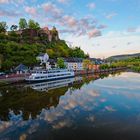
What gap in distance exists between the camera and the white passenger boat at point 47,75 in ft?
141

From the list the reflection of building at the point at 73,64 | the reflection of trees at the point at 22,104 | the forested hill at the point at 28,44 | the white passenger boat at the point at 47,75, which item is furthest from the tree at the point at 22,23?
the reflection of trees at the point at 22,104

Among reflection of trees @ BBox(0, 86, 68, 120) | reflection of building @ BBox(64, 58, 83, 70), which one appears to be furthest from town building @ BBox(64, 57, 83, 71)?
reflection of trees @ BBox(0, 86, 68, 120)

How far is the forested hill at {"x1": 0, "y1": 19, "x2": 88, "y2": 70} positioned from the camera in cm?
5381

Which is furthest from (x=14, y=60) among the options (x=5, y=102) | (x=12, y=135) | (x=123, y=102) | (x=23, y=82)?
(x=12, y=135)

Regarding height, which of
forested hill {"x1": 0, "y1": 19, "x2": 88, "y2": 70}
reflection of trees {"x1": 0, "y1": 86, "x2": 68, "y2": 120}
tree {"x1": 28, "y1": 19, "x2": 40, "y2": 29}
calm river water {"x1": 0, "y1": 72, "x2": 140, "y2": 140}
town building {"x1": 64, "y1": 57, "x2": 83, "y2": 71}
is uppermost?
tree {"x1": 28, "y1": 19, "x2": 40, "y2": 29}

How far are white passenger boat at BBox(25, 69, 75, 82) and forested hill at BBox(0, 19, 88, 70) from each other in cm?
695

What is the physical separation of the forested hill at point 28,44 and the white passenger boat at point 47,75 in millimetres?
6950

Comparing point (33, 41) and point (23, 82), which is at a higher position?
point (33, 41)

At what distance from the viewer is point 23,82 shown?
41625mm

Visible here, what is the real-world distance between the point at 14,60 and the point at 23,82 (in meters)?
12.4

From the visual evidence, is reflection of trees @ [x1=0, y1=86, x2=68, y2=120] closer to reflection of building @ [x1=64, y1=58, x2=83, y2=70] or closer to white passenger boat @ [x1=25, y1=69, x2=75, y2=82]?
white passenger boat @ [x1=25, y1=69, x2=75, y2=82]

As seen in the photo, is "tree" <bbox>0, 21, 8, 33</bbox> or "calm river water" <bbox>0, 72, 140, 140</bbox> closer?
"calm river water" <bbox>0, 72, 140, 140</bbox>

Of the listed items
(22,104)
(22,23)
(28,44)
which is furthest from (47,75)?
(22,23)

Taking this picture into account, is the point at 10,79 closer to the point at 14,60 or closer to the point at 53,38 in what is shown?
the point at 14,60
